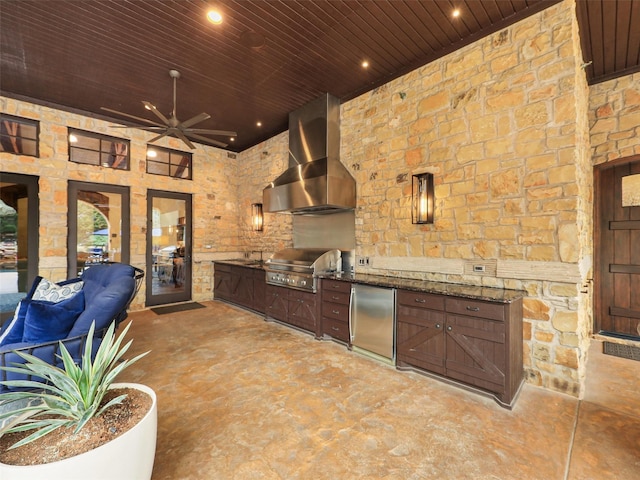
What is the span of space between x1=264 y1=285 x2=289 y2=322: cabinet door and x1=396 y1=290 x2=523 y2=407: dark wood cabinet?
1928mm

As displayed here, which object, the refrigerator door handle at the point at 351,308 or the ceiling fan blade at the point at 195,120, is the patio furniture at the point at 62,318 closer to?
the ceiling fan blade at the point at 195,120

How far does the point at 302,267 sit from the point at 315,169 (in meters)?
1.43

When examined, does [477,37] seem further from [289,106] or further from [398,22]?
[289,106]

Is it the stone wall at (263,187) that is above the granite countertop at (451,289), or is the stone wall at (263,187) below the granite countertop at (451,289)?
above

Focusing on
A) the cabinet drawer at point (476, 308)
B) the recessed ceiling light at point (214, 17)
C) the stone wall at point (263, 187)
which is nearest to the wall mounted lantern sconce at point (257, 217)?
the stone wall at point (263, 187)

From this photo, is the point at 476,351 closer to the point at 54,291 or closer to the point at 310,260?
the point at 310,260

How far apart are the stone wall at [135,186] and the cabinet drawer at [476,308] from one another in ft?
16.9

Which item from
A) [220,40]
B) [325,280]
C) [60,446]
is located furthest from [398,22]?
[60,446]

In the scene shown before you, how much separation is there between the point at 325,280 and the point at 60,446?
112 inches

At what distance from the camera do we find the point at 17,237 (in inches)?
171

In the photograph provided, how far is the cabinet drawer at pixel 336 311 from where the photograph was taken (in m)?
3.50

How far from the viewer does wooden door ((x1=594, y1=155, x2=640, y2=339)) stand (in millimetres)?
3676

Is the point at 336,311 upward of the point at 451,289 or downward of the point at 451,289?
downward

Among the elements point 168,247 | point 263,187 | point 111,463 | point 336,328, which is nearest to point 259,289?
point 336,328
